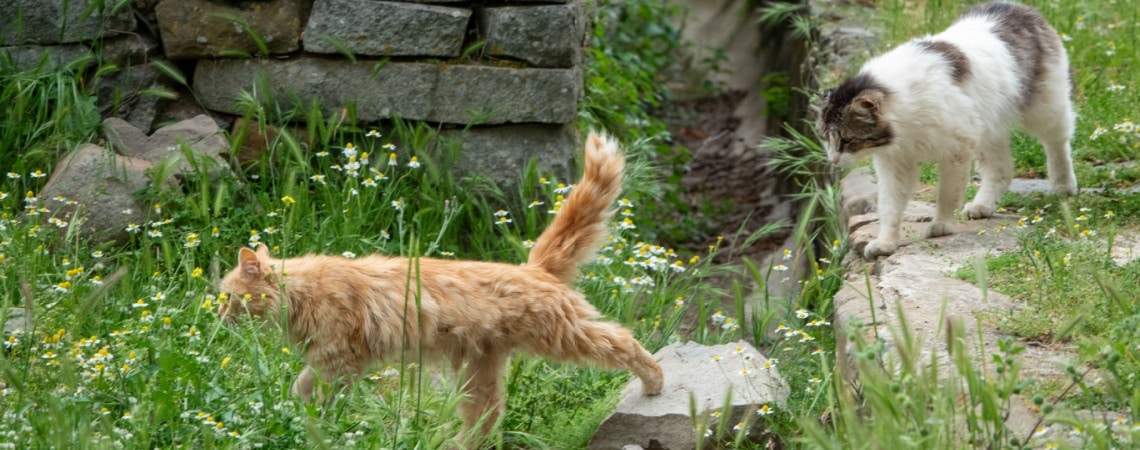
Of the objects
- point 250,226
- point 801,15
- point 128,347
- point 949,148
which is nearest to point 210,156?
point 250,226

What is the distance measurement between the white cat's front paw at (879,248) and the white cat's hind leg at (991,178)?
1.77ft

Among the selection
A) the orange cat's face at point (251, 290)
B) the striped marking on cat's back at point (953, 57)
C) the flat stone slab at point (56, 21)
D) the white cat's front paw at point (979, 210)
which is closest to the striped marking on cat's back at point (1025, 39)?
the striped marking on cat's back at point (953, 57)

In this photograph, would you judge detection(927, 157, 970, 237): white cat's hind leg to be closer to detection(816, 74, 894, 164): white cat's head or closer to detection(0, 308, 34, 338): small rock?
detection(816, 74, 894, 164): white cat's head

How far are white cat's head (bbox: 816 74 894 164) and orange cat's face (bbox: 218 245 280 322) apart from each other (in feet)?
7.27

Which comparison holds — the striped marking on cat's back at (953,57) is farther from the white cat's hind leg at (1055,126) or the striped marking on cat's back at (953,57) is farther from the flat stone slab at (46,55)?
the flat stone slab at (46,55)

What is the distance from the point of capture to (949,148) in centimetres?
473

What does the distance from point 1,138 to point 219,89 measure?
104cm

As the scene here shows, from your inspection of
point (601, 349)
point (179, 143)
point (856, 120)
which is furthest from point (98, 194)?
point (856, 120)

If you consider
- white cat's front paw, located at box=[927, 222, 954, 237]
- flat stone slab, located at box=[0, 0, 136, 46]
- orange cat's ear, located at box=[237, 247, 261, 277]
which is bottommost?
orange cat's ear, located at box=[237, 247, 261, 277]

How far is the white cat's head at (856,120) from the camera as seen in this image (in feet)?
15.2

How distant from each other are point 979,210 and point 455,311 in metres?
2.40

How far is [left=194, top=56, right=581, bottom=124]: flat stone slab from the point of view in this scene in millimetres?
6105

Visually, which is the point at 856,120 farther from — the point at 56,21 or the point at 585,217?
the point at 56,21

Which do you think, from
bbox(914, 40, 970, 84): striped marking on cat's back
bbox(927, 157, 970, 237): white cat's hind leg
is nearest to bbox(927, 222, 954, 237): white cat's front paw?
bbox(927, 157, 970, 237): white cat's hind leg
